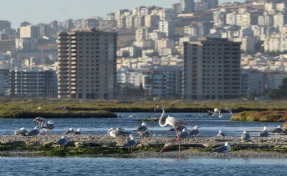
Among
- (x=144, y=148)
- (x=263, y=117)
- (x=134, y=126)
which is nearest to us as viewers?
(x=144, y=148)

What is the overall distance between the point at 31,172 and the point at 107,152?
6.14m

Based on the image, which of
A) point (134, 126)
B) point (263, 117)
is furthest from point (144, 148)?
point (263, 117)

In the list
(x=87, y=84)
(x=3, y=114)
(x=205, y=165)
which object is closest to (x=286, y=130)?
(x=205, y=165)

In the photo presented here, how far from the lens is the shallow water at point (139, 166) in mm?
35156

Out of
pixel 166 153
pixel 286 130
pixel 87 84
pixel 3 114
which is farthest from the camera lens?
pixel 87 84

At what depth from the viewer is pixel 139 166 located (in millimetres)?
36719

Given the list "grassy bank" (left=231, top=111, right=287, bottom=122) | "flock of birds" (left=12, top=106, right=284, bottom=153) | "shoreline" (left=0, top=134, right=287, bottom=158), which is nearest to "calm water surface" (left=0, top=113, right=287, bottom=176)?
"shoreline" (left=0, top=134, right=287, bottom=158)

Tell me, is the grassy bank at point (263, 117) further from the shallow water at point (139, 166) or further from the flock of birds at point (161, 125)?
the shallow water at point (139, 166)

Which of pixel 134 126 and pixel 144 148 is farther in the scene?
pixel 134 126

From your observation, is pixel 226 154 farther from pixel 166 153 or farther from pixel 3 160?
pixel 3 160

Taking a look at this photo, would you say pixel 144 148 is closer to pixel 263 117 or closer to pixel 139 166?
pixel 139 166

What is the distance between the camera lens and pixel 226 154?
1576 inches

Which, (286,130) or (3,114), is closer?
(286,130)

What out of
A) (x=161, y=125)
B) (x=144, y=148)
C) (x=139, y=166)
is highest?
(x=161, y=125)
